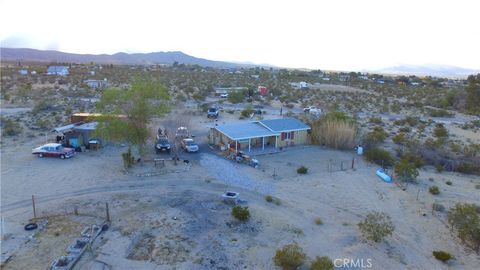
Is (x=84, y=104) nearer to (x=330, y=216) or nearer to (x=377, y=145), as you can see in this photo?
(x=377, y=145)

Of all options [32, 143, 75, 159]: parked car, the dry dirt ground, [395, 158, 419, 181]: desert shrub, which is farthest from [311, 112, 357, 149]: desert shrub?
[32, 143, 75, 159]: parked car

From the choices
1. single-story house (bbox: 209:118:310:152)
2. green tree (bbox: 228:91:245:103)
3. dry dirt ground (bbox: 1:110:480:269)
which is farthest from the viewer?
green tree (bbox: 228:91:245:103)

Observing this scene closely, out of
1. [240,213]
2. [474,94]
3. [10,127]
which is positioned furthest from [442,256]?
[474,94]

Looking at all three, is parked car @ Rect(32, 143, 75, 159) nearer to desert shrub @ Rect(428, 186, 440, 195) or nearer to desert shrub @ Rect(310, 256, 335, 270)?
desert shrub @ Rect(310, 256, 335, 270)

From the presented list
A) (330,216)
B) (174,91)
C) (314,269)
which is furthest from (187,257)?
(174,91)

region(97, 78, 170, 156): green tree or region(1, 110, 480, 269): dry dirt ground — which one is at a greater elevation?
region(97, 78, 170, 156): green tree

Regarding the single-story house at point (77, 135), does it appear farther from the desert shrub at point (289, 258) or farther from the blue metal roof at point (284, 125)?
the desert shrub at point (289, 258)

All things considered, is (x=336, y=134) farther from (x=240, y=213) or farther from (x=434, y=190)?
(x=240, y=213)
